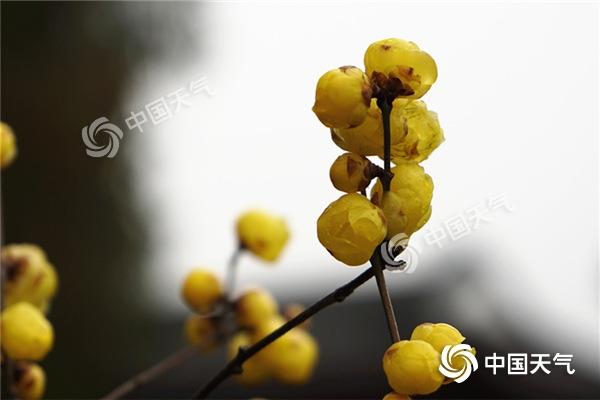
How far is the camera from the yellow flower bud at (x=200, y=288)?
51 centimetres

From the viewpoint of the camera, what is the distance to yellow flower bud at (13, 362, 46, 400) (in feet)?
1.40

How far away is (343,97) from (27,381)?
0.27 meters

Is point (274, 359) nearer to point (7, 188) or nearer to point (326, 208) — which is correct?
point (326, 208)

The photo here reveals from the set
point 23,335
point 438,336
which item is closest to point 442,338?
point 438,336

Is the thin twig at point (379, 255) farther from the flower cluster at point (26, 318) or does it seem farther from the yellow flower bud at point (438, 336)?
the flower cluster at point (26, 318)

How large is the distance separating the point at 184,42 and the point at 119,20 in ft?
0.50

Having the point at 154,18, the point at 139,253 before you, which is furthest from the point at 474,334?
the point at 154,18

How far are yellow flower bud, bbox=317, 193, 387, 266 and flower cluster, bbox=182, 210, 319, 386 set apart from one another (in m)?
0.23

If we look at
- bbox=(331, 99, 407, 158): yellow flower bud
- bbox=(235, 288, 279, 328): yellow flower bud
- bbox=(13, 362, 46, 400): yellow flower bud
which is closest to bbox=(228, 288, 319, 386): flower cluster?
bbox=(235, 288, 279, 328): yellow flower bud

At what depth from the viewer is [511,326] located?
927 millimetres

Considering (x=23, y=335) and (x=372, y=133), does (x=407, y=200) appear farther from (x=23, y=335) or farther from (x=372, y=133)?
(x=23, y=335)

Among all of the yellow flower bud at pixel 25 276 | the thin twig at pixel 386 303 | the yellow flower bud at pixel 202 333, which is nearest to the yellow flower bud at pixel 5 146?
the yellow flower bud at pixel 25 276

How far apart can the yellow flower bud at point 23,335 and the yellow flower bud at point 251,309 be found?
142mm

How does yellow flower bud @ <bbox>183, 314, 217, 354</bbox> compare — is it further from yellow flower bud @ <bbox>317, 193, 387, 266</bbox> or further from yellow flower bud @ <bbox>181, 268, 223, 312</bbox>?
yellow flower bud @ <bbox>317, 193, 387, 266</bbox>
